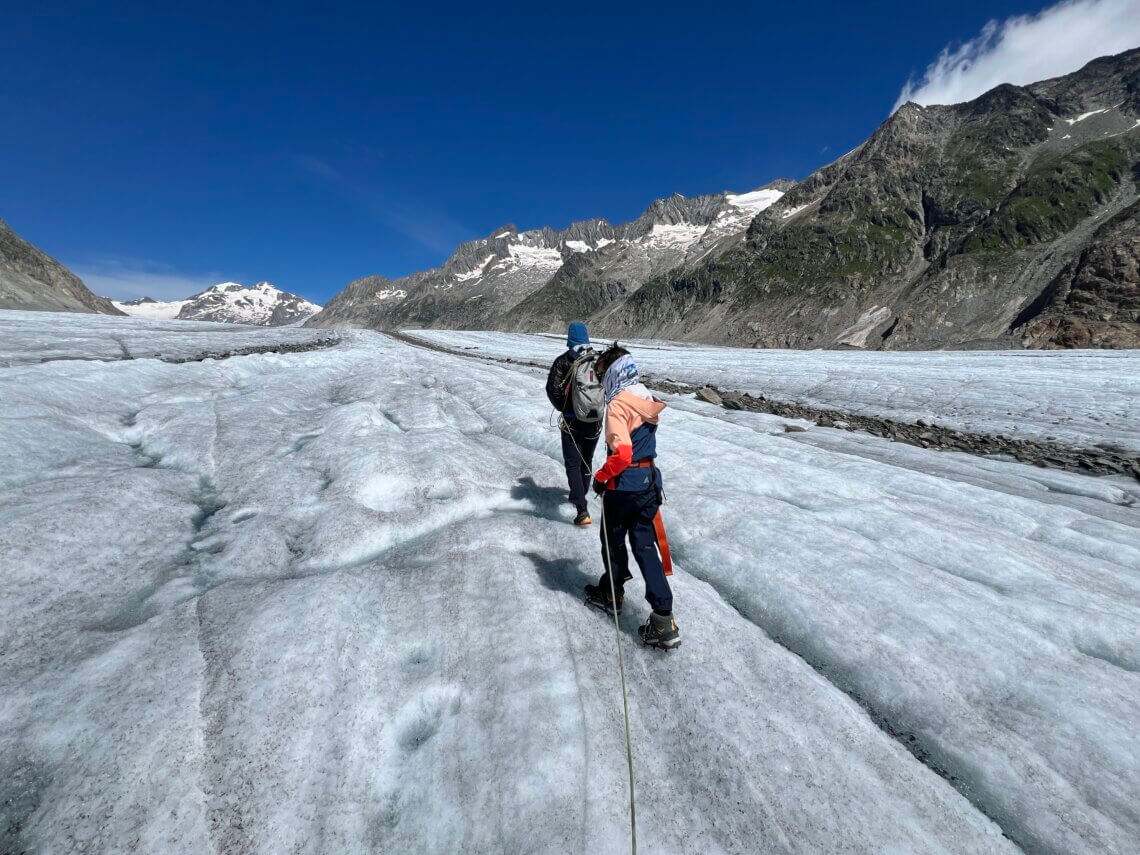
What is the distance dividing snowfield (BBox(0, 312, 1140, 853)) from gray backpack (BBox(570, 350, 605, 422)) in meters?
1.97

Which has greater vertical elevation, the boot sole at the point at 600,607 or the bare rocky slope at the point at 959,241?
the bare rocky slope at the point at 959,241

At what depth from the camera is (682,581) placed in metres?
6.91

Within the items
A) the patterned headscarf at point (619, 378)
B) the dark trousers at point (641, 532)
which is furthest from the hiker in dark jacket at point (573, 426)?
the dark trousers at point (641, 532)

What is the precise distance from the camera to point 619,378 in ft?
19.8

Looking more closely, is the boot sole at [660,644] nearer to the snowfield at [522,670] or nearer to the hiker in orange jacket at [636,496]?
the hiker in orange jacket at [636,496]

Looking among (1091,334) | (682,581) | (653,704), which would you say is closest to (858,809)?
(653,704)

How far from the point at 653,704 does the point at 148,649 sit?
495 centimetres

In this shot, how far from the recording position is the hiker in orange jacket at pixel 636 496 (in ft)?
18.0

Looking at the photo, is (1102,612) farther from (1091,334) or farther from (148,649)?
(1091,334)

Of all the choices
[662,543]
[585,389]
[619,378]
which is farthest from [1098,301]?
[662,543]

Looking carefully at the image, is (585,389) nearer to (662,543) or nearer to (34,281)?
(662,543)

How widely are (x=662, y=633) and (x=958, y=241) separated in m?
151

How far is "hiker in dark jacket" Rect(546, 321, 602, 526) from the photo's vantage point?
27.5 feet

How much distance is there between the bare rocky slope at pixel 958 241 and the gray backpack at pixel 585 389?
282 ft
